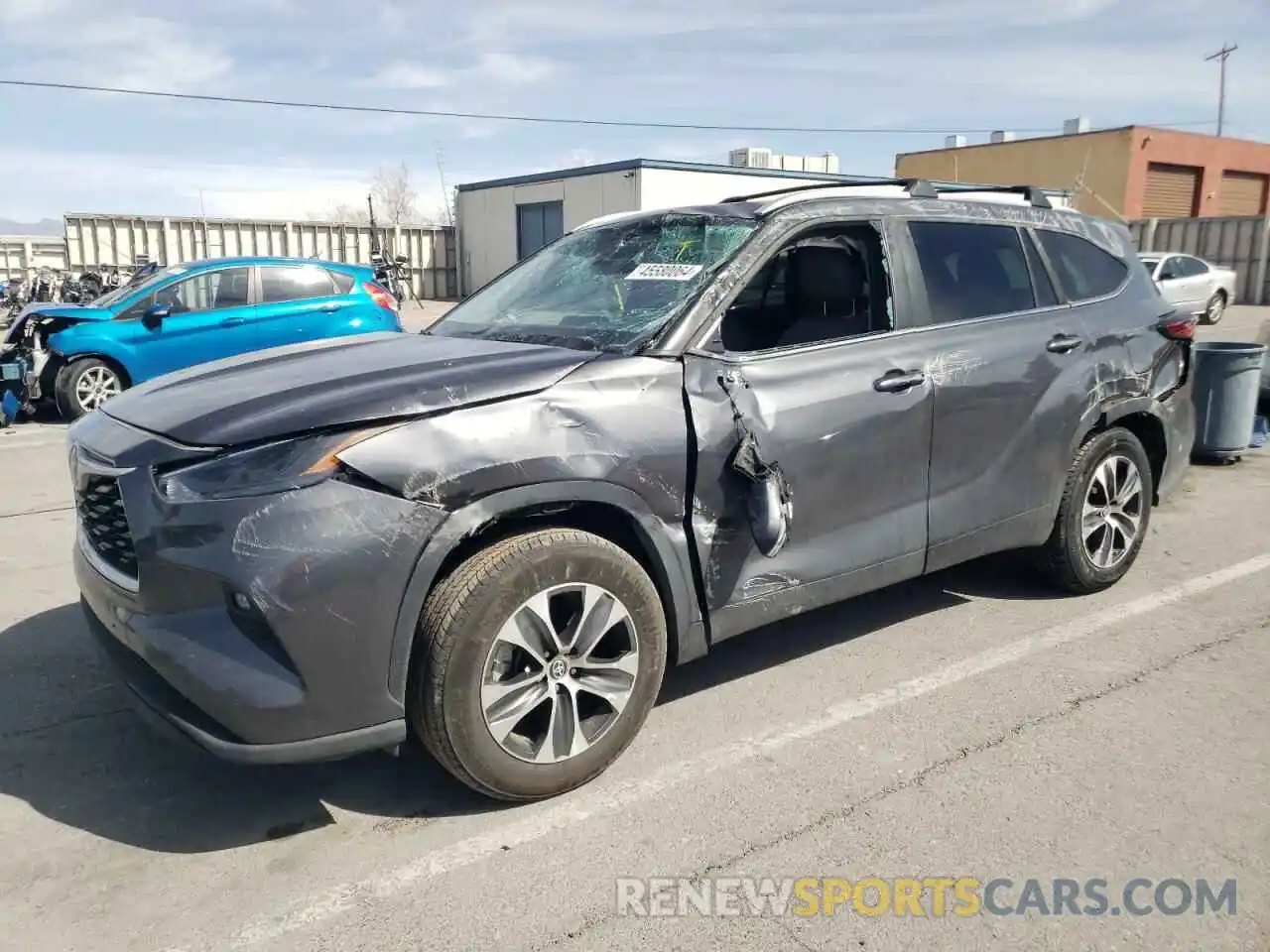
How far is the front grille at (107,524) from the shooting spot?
2.82m

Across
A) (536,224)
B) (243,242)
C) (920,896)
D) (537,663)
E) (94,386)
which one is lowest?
(920,896)

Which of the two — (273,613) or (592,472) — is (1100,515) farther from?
(273,613)

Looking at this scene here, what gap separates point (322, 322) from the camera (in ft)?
35.0

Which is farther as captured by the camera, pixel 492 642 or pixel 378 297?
pixel 378 297

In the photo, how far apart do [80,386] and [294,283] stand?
239 centimetres

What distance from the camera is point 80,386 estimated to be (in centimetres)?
1014

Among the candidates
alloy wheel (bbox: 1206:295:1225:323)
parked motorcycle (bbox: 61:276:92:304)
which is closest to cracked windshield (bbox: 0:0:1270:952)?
parked motorcycle (bbox: 61:276:92:304)

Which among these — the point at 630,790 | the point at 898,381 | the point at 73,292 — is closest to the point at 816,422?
the point at 898,381

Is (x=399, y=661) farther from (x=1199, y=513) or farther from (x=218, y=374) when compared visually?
(x=1199, y=513)

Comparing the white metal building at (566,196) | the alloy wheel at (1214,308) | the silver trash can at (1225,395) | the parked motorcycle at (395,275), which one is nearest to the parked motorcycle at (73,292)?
the parked motorcycle at (395,275)

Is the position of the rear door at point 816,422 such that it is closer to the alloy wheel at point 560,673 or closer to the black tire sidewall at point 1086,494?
the alloy wheel at point 560,673

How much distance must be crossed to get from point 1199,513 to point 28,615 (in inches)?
267

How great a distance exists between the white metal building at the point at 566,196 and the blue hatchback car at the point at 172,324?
11921 millimetres

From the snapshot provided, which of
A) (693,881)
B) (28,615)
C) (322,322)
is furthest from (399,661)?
(322,322)
